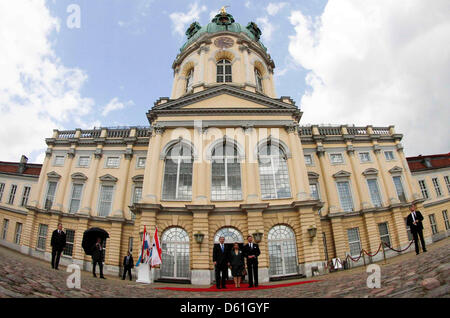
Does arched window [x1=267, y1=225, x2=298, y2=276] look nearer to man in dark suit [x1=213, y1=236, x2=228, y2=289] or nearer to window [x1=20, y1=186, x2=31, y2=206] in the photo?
man in dark suit [x1=213, y1=236, x2=228, y2=289]

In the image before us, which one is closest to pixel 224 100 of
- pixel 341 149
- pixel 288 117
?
pixel 288 117

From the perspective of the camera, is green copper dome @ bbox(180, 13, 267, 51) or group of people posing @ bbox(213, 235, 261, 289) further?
green copper dome @ bbox(180, 13, 267, 51)

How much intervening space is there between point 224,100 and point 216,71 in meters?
7.52

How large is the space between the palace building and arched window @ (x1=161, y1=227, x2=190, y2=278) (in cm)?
7

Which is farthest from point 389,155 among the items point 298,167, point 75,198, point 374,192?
point 75,198

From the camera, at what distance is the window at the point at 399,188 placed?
26.4 metres

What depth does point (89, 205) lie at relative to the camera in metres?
24.8

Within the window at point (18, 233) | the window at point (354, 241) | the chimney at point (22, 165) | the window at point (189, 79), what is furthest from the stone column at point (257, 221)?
the chimney at point (22, 165)

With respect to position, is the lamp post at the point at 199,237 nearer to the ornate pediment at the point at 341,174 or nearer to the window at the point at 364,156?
the ornate pediment at the point at 341,174

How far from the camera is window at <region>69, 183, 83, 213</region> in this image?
25303mm

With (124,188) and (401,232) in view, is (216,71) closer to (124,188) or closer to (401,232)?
(124,188)

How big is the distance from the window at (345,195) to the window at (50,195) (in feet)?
99.2

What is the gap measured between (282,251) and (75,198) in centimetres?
2147

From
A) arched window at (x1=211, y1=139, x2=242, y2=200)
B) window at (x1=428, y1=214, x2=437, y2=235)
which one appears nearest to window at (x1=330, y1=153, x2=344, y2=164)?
arched window at (x1=211, y1=139, x2=242, y2=200)
